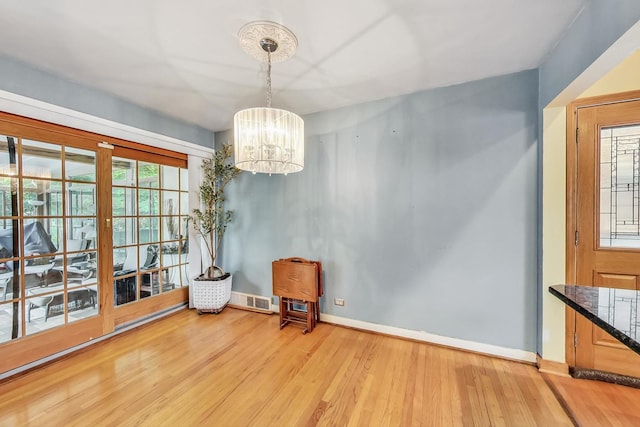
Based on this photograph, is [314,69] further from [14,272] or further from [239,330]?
[14,272]

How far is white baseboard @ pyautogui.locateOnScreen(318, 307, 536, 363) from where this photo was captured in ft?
7.09

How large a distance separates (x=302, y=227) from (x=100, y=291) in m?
2.22

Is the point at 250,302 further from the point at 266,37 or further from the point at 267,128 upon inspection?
the point at 266,37

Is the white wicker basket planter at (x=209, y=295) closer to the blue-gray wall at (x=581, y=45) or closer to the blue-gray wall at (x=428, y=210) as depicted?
the blue-gray wall at (x=428, y=210)

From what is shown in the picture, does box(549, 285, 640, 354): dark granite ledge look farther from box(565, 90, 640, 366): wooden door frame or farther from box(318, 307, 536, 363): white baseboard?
box(318, 307, 536, 363): white baseboard

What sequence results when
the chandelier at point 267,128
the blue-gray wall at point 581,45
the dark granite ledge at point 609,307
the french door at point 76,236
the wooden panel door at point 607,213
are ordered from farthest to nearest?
the french door at point 76,236
the wooden panel door at point 607,213
the chandelier at point 267,128
the blue-gray wall at point 581,45
the dark granite ledge at point 609,307

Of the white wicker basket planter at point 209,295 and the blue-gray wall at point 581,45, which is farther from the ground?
the blue-gray wall at point 581,45

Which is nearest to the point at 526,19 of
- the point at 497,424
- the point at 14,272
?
the point at 497,424

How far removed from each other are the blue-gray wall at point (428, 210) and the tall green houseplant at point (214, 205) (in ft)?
2.53

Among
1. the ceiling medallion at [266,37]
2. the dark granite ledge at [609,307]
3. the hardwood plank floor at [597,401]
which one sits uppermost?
the ceiling medallion at [266,37]

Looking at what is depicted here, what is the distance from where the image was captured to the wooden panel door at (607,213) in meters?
1.87

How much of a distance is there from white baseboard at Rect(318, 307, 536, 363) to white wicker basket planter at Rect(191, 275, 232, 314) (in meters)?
1.34

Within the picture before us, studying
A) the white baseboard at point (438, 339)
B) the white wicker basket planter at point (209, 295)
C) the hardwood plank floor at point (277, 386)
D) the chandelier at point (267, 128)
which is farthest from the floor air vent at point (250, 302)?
the chandelier at point (267, 128)

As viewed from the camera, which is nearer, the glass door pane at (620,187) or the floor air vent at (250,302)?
the glass door pane at (620,187)
